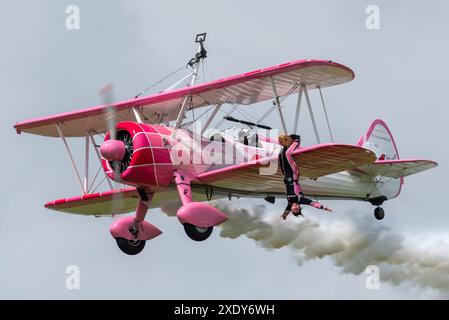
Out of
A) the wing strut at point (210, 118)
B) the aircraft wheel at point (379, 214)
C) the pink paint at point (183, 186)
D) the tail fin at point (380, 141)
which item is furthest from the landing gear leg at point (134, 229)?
the tail fin at point (380, 141)

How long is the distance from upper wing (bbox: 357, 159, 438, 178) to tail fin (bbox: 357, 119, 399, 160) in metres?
1.09

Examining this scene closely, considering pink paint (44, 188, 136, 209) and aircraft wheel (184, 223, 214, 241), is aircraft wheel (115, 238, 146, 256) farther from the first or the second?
aircraft wheel (184, 223, 214, 241)

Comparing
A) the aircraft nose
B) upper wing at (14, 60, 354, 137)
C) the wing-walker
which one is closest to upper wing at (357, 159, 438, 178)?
the wing-walker

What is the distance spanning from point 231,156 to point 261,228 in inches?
107

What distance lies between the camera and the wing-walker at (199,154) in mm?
18953

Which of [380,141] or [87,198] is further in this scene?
[380,141]

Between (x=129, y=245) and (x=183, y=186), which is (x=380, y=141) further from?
(x=129, y=245)

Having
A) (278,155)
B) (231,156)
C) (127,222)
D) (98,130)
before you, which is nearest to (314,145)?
(278,155)

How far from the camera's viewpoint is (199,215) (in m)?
18.7

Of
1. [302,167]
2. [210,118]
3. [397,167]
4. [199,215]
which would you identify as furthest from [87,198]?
[397,167]

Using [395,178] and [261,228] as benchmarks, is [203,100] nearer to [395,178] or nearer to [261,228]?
[261,228]

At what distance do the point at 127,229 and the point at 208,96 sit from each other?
294 cm

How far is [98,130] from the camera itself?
2231 cm

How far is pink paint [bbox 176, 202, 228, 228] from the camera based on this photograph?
18641 mm
